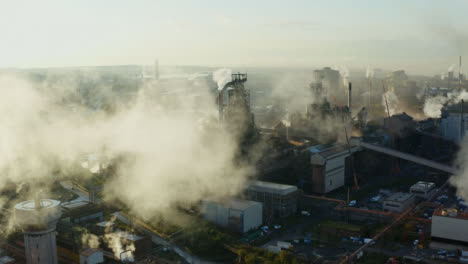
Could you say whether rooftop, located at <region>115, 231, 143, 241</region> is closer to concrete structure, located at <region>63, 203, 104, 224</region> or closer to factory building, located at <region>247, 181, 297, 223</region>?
concrete structure, located at <region>63, 203, 104, 224</region>

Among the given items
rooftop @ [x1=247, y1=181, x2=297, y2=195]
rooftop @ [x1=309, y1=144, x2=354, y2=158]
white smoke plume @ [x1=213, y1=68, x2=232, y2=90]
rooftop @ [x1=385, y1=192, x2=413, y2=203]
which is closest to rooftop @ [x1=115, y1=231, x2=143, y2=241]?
rooftop @ [x1=247, y1=181, x2=297, y2=195]

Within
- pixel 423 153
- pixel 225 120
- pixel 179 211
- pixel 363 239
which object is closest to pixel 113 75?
pixel 225 120

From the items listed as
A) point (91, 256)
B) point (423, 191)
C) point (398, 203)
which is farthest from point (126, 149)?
point (423, 191)

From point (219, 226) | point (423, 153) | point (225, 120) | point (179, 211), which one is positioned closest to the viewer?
point (219, 226)

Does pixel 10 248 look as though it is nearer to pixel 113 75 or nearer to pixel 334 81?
pixel 113 75

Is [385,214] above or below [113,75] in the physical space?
below

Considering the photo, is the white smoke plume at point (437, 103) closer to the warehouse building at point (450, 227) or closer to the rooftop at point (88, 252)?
the warehouse building at point (450, 227)
